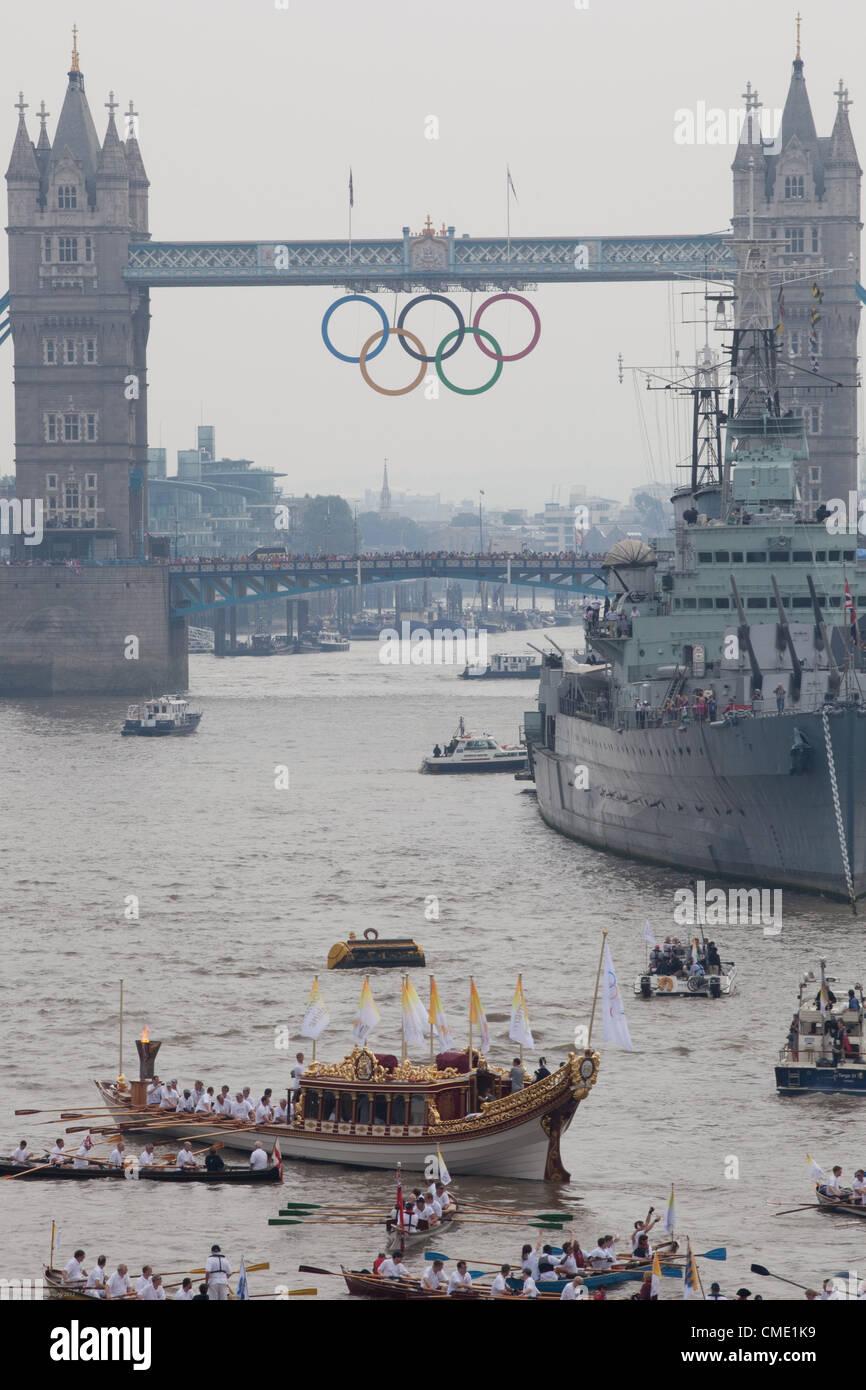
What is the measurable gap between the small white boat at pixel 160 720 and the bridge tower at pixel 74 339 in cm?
4175

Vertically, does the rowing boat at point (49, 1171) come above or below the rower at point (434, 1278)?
below

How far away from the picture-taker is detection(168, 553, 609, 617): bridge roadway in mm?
157500

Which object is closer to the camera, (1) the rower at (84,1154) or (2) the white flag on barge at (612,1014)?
(1) the rower at (84,1154)

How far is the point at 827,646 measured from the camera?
65.8 metres

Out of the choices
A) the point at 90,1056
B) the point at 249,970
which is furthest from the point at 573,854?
the point at 90,1056

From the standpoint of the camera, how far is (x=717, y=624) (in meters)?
70.1

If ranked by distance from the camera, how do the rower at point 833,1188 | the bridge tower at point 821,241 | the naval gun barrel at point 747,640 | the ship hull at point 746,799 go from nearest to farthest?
the rower at point 833,1188
the ship hull at point 746,799
the naval gun barrel at point 747,640
the bridge tower at point 821,241

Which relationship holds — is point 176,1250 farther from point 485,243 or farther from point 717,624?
point 485,243

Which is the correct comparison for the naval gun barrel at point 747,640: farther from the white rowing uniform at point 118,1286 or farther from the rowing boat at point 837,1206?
the white rowing uniform at point 118,1286

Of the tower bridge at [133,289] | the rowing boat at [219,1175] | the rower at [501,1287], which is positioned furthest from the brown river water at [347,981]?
the tower bridge at [133,289]

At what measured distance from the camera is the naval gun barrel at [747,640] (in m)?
64.8

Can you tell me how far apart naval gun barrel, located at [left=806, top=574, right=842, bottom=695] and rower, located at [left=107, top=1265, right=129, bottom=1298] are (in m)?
35.3

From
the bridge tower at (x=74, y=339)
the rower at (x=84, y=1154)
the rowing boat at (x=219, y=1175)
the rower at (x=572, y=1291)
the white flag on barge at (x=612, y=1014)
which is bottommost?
the rowing boat at (x=219, y=1175)

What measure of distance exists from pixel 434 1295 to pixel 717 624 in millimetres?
40702
